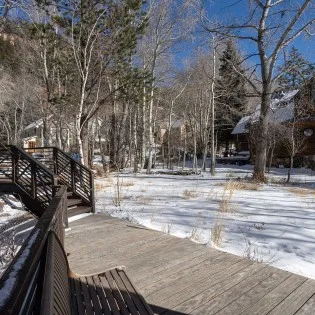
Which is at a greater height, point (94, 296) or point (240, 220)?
point (94, 296)

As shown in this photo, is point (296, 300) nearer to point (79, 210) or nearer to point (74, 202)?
point (79, 210)

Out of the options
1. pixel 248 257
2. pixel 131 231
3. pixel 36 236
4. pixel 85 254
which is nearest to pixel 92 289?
pixel 36 236

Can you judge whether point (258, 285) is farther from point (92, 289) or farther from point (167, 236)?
point (167, 236)

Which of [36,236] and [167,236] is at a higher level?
[36,236]

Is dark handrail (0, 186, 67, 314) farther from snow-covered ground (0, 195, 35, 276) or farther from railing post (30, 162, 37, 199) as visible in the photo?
railing post (30, 162, 37, 199)

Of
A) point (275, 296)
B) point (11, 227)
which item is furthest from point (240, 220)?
point (11, 227)

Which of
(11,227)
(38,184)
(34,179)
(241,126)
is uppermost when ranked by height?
(241,126)

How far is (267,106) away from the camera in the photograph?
14.3 metres

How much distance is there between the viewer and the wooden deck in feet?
9.29

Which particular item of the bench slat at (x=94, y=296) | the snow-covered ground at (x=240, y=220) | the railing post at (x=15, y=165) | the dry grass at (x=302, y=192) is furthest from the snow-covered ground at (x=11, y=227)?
the dry grass at (x=302, y=192)

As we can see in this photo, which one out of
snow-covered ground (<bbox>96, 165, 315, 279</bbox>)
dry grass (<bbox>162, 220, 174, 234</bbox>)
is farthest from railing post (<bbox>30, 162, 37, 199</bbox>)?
dry grass (<bbox>162, 220, 174, 234</bbox>)

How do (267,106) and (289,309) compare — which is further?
(267,106)

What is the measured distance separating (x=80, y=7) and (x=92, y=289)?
11.2 meters

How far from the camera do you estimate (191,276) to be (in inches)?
136
